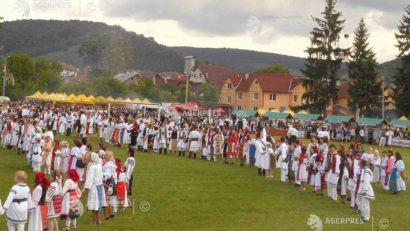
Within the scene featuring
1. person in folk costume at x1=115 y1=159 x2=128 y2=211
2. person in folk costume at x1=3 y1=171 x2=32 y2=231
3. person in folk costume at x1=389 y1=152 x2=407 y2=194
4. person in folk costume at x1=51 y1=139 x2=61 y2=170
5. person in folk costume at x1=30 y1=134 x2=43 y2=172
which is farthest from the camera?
person in folk costume at x1=389 y1=152 x2=407 y2=194

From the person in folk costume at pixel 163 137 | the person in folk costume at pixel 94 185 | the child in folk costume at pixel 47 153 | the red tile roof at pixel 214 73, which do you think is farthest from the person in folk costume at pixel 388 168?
the red tile roof at pixel 214 73

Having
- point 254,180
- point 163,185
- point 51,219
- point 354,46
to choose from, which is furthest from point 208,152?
point 354,46

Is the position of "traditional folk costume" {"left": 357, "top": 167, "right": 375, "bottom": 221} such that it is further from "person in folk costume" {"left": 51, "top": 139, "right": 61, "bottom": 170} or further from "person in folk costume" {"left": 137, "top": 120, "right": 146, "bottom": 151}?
"person in folk costume" {"left": 137, "top": 120, "right": 146, "bottom": 151}

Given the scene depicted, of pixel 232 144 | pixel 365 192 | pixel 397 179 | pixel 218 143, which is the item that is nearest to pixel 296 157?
pixel 397 179

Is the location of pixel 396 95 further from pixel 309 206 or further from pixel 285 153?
pixel 309 206

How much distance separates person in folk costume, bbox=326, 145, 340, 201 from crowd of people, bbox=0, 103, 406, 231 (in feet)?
0.09

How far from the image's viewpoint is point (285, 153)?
2431 cm

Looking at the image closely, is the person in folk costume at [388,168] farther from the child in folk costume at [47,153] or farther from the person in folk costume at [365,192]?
the child in folk costume at [47,153]

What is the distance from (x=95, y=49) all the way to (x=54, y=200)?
154m

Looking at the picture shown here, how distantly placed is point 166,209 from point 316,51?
174ft

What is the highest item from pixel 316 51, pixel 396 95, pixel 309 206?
pixel 316 51

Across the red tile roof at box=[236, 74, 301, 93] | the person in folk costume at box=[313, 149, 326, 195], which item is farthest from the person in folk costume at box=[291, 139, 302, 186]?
the red tile roof at box=[236, 74, 301, 93]

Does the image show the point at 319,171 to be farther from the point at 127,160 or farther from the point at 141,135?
the point at 141,135

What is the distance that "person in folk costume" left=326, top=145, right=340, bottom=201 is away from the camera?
20469 millimetres
